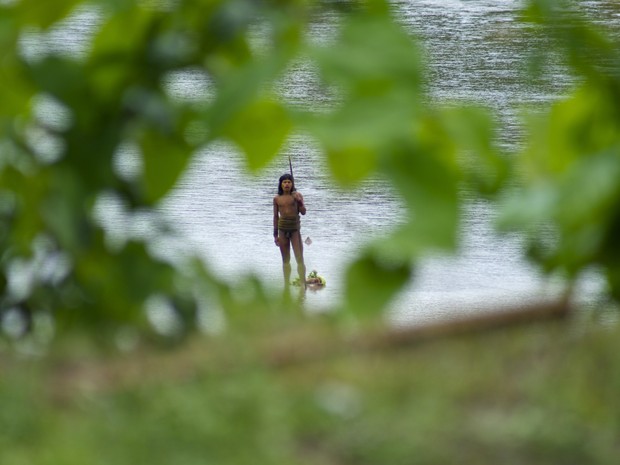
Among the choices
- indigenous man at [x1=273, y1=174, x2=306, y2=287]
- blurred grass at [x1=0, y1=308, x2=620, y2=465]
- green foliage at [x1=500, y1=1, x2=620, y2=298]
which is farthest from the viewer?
indigenous man at [x1=273, y1=174, x2=306, y2=287]

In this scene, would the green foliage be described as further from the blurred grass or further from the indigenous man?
the indigenous man

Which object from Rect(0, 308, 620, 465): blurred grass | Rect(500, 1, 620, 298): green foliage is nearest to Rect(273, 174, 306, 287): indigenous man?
Rect(500, 1, 620, 298): green foliage

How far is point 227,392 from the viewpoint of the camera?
92 cm

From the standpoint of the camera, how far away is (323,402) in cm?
90

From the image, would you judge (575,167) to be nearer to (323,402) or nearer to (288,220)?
(323,402)

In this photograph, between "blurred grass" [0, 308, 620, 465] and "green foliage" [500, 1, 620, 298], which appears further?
"green foliage" [500, 1, 620, 298]

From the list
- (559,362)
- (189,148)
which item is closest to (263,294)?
(189,148)

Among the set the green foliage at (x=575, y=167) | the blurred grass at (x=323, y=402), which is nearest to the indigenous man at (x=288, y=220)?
the green foliage at (x=575, y=167)

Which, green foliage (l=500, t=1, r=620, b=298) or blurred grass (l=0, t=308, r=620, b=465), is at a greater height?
green foliage (l=500, t=1, r=620, b=298)

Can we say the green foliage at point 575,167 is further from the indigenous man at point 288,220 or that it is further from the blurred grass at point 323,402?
the indigenous man at point 288,220

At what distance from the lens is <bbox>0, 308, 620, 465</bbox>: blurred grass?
0.86 m

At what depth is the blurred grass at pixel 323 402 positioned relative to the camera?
2.84 ft

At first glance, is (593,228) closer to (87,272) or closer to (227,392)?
(227,392)

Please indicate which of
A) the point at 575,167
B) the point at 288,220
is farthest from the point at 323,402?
the point at 288,220
